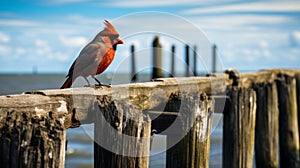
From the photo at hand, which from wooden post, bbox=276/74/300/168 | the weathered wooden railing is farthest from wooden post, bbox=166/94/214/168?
wooden post, bbox=276/74/300/168

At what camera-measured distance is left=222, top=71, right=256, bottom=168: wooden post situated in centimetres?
519

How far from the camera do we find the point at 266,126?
631 cm

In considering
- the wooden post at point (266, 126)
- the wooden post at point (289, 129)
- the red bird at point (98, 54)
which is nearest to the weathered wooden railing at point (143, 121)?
the wooden post at point (266, 126)

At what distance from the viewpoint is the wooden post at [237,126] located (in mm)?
5191

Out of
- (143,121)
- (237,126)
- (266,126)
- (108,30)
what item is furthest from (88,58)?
(266,126)

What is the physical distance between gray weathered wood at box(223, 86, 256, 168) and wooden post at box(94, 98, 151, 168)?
6.80ft

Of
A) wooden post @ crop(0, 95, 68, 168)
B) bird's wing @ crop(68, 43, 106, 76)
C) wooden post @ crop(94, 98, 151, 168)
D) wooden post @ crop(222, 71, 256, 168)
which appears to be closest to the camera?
wooden post @ crop(0, 95, 68, 168)

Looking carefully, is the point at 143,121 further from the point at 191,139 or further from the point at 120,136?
the point at 191,139

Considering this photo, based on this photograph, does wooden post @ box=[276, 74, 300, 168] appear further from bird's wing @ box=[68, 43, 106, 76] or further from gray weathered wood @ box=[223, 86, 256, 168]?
bird's wing @ box=[68, 43, 106, 76]

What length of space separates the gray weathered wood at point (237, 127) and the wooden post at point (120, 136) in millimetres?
2073

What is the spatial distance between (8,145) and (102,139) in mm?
801

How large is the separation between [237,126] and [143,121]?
217 centimetres

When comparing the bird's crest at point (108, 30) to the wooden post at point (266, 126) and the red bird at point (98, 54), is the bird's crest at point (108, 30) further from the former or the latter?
the wooden post at point (266, 126)

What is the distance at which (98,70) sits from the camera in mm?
4641
